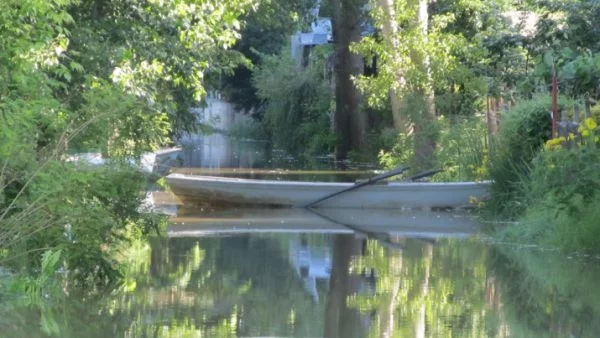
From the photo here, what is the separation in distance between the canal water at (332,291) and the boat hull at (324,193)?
450 centimetres

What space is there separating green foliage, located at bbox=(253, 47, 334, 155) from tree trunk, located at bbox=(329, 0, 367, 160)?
3.37 m

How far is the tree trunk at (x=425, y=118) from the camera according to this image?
28.6 meters

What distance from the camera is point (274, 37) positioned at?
71.1 m

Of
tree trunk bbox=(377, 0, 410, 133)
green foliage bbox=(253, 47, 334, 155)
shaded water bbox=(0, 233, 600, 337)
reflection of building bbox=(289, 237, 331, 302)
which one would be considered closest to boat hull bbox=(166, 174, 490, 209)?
reflection of building bbox=(289, 237, 331, 302)

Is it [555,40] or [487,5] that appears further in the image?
[487,5]

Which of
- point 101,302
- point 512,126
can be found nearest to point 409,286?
point 101,302

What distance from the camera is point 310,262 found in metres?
14.9

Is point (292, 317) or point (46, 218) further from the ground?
point (46, 218)

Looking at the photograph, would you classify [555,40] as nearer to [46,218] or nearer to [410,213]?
[410,213]

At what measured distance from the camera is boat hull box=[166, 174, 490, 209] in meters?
23.6

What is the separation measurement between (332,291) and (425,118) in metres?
17.8

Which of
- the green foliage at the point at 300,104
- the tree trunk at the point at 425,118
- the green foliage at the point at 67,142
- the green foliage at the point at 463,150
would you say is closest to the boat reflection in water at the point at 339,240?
the green foliage at the point at 463,150

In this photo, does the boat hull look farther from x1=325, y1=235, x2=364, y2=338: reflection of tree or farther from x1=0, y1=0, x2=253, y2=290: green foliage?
x1=0, y1=0, x2=253, y2=290: green foliage

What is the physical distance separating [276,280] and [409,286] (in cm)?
148
